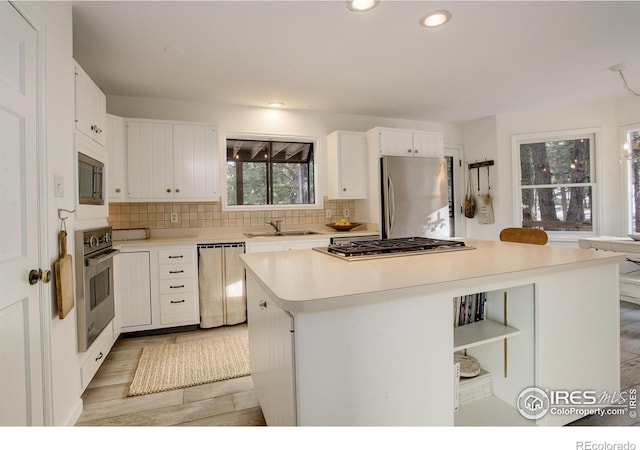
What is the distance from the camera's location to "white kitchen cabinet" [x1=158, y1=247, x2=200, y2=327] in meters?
3.09

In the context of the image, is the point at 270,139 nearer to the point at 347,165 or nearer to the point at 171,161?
the point at 347,165

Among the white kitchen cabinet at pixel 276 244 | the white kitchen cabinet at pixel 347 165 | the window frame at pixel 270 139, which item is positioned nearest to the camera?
the white kitchen cabinet at pixel 276 244

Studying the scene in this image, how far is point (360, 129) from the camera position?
4.41 meters

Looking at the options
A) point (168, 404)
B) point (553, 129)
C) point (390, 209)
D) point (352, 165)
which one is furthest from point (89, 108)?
point (553, 129)

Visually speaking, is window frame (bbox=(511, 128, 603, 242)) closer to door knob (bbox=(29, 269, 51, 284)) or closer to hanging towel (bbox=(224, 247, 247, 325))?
hanging towel (bbox=(224, 247, 247, 325))

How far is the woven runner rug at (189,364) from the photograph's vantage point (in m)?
2.21

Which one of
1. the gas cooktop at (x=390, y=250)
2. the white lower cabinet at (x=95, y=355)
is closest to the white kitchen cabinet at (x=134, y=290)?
the white lower cabinet at (x=95, y=355)

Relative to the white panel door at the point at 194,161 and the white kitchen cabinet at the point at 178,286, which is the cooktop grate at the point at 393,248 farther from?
the white panel door at the point at 194,161

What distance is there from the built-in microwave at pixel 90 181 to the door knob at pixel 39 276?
641mm

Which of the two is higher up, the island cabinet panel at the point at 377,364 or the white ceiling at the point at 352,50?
the white ceiling at the point at 352,50

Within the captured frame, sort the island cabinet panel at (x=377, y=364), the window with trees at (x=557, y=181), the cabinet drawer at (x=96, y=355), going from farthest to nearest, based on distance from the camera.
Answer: the window with trees at (x=557, y=181)
the cabinet drawer at (x=96, y=355)
the island cabinet panel at (x=377, y=364)

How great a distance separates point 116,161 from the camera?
3129 millimetres

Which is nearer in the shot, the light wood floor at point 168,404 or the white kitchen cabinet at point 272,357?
the white kitchen cabinet at point 272,357

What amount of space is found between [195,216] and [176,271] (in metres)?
0.79
